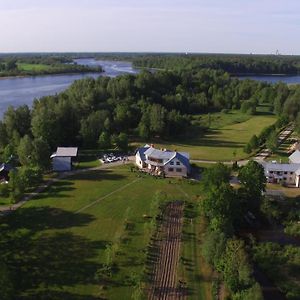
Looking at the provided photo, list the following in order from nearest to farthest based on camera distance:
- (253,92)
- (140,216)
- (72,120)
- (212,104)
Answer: (140,216), (72,120), (212,104), (253,92)

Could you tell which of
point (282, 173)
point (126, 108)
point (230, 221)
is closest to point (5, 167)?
point (230, 221)

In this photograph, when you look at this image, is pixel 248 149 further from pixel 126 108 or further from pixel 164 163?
pixel 126 108

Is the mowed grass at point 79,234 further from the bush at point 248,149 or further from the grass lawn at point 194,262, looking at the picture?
the bush at point 248,149

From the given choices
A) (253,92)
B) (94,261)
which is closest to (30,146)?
(94,261)

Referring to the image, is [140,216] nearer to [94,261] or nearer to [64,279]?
[94,261]

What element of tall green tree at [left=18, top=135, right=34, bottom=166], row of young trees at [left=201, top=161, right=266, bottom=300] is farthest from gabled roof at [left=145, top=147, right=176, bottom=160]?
tall green tree at [left=18, top=135, right=34, bottom=166]
